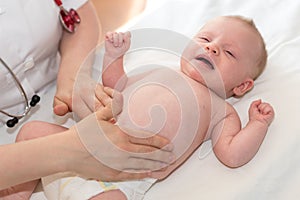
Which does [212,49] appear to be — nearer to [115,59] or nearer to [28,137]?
[115,59]

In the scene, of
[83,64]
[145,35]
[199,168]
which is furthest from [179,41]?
[199,168]

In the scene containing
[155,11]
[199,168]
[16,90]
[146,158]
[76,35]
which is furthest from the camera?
[155,11]

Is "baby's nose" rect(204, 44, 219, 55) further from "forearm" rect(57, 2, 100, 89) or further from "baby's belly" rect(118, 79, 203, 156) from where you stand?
"forearm" rect(57, 2, 100, 89)

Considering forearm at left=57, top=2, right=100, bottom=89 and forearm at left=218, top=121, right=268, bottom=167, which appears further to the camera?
forearm at left=57, top=2, right=100, bottom=89

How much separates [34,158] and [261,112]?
0.49 meters

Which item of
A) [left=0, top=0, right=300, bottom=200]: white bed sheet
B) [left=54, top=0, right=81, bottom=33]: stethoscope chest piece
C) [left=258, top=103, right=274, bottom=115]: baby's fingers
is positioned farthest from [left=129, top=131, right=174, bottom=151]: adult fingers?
[left=54, top=0, right=81, bottom=33]: stethoscope chest piece

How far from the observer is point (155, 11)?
154 cm

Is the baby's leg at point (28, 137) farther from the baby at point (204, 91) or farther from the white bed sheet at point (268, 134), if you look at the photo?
the baby at point (204, 91)

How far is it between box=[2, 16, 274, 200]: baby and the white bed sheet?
0.02 m

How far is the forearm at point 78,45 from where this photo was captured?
1288 mm

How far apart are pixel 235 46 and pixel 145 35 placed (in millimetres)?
251

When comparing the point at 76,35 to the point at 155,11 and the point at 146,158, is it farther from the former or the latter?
the point at 146,158

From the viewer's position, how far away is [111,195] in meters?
1.04

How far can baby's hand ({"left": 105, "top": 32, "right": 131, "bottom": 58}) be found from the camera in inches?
46.1
